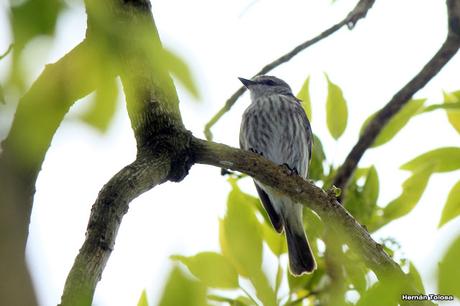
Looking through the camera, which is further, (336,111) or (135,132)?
(336,111)

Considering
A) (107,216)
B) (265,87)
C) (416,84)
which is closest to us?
(107,216)

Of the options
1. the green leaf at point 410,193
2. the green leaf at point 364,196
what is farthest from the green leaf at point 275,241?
the green leaf at point 410,193

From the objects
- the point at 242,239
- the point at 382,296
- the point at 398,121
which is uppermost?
the point at 398,121

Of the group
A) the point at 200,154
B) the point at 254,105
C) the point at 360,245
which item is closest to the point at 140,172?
the point at 200,154

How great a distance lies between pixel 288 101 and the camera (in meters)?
8.08

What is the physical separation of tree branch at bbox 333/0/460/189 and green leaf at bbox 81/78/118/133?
3374 mm

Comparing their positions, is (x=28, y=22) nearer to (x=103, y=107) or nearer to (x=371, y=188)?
(x=103, y=107)

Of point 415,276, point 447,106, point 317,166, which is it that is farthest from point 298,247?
point 415,276

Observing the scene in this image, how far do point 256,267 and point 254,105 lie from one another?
5.27 m

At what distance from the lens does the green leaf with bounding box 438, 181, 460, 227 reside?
3.23 m

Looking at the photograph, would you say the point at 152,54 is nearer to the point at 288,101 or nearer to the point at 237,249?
the point at 237,249

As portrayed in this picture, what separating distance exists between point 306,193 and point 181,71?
2.91 metres

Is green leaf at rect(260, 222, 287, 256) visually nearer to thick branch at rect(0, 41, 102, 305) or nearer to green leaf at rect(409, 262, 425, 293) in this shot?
green leaf at rect(409, 262, 425, 293)

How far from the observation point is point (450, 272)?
33.5 inches
